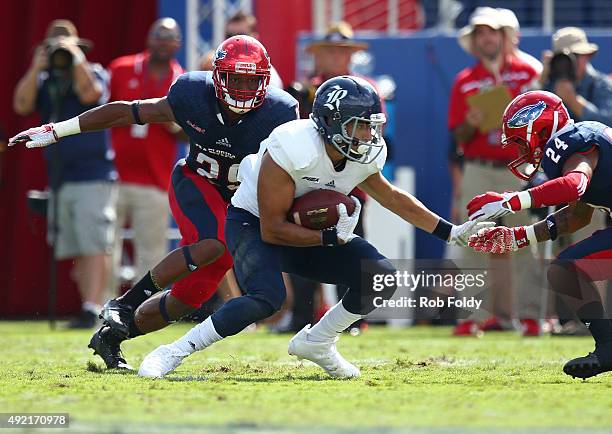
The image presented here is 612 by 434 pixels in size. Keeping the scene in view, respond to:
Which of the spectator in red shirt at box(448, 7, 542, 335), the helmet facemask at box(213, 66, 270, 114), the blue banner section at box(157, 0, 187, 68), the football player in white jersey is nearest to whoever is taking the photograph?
the football player in white jersey

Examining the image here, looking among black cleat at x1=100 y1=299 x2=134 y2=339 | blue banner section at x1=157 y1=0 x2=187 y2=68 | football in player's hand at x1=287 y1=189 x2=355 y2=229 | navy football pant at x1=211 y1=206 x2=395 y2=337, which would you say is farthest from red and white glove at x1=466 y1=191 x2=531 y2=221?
blue banner section at x1=157 y1=0 x2=187 y2=68

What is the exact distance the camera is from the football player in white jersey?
5605 mm

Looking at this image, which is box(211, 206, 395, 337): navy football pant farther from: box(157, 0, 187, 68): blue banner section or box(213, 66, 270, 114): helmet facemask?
box(157, 0, 187, 68): blue banner section

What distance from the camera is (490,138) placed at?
912 centimetres

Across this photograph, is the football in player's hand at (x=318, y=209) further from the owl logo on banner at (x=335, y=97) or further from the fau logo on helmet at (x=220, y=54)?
the fau logo on helmet at (x=220, y=54)

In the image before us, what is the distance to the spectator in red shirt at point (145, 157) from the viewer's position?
31.4 ft

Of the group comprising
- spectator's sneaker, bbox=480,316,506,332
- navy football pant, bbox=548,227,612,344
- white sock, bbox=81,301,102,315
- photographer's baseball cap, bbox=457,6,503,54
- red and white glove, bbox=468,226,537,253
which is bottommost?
spectator's sneaker, bbox=480,316,506,332

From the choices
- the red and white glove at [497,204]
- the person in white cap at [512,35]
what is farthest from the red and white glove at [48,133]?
the person in white cap at [512,35]

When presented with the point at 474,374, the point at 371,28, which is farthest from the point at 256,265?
the point at 371,28

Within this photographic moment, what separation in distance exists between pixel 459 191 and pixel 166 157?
2.32 metres

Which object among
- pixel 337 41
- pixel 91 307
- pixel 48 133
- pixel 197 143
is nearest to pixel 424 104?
pixel 337 41

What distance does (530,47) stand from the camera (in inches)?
396

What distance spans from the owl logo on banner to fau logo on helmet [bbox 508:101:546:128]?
842mm

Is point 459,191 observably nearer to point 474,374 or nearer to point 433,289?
point 433,289
